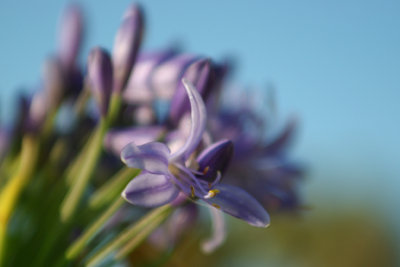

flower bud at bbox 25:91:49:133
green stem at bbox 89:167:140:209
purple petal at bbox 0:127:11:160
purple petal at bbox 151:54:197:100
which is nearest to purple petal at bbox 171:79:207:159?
green stem at bbox 89:167:140:209

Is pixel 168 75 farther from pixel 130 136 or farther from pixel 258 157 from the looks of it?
pixel 258 157

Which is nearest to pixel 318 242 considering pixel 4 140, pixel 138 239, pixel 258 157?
pixel 258 157

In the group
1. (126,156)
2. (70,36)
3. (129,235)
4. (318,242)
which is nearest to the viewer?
(126,156)

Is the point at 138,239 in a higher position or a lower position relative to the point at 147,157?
lower

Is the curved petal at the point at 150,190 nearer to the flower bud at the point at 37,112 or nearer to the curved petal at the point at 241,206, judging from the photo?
the curved petal at the point at 241,206

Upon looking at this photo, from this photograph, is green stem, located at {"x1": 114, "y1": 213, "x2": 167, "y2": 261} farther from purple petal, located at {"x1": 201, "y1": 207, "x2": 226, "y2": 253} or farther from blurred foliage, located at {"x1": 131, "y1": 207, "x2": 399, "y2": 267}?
blurred foliage, located at {"x1": 131, "y1": 207, "x2": 399, "y2": 267}

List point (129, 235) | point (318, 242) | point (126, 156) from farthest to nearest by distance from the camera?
1. point (318, 242)
2. point (129, 235)
3. point (126, 156)
